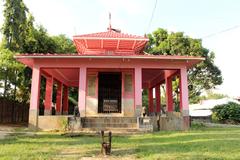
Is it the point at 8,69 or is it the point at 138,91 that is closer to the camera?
the point at 138,91

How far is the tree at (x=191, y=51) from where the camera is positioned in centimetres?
2909

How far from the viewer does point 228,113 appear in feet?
85.2

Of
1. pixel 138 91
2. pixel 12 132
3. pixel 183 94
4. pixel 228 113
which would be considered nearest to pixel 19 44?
pixel 12 132

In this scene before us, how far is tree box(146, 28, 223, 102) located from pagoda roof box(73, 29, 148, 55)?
11823 mm

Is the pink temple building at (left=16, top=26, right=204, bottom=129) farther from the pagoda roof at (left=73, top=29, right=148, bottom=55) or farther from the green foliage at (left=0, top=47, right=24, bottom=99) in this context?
the green foliage at (left=0, top=47, right=24, bottom=99)

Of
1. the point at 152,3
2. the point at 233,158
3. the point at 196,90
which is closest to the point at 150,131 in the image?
the point at 152,3

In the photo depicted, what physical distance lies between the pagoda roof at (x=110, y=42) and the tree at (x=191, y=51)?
465 inches

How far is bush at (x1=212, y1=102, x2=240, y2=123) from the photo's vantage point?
25.6m

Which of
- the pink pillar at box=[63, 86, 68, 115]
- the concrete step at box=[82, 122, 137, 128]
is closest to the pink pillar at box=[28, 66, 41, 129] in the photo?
the concrete step at box=[82, 122, 137, 128]

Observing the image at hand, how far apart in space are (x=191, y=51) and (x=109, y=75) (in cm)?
1457

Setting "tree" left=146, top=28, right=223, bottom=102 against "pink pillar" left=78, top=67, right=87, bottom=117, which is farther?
"tree" left=146, top=28, right=223, bottom=102

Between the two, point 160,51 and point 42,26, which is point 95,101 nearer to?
point 42,26

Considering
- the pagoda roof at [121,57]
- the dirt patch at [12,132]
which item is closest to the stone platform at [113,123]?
the dirt patch at [12,132]

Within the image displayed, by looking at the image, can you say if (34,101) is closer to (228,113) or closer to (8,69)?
(8,69)
